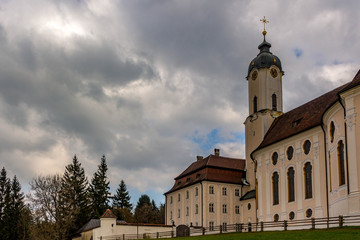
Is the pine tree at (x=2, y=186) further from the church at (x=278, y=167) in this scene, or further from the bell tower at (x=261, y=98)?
the bell tower at (x=261, y=98)

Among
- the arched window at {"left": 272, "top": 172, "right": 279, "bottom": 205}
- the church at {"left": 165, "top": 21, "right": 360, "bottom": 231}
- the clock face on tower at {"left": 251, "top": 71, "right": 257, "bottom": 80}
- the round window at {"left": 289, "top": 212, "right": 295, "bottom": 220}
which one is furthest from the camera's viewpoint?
the clock face on tower at {"left": 251, "top": 71, "right": 257, "bottom": 80}

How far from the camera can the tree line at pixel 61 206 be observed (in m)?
57.5

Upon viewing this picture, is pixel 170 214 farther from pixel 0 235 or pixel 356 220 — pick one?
pixel 356 220

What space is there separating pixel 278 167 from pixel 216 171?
17158mm

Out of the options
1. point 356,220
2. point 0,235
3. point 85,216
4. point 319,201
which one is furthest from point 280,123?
point 0,235

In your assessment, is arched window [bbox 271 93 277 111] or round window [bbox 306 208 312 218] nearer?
round window [bbox 306 208 312 218]

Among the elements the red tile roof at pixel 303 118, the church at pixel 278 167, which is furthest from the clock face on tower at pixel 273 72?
the red tile roof at pixel 303 118

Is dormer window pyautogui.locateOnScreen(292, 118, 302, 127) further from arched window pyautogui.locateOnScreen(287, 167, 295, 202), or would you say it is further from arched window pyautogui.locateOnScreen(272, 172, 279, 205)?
arched window pyautogui.locateOnScreen(272, 172, 279, 205)

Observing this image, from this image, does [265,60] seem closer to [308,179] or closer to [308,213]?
[308,179]

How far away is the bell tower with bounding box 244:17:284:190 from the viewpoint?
54875 mm

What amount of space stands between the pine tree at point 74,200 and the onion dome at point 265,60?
29682 millimetres

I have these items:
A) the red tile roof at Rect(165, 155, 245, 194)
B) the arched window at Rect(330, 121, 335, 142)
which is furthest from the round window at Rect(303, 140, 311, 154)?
the red tile roof at Rect(165, 155, 245, 194)

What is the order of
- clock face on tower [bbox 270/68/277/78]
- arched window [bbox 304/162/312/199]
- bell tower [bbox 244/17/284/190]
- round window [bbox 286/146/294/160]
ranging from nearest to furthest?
arched window [bbox 304/162/312/199] < round window [bbox 286/146/294/160] < bell tower [bbox 244/17/284/190] < clock face on tower [bbox 270/68/277/78]

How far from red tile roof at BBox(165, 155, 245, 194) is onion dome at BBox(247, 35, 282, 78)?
43.7 ft
